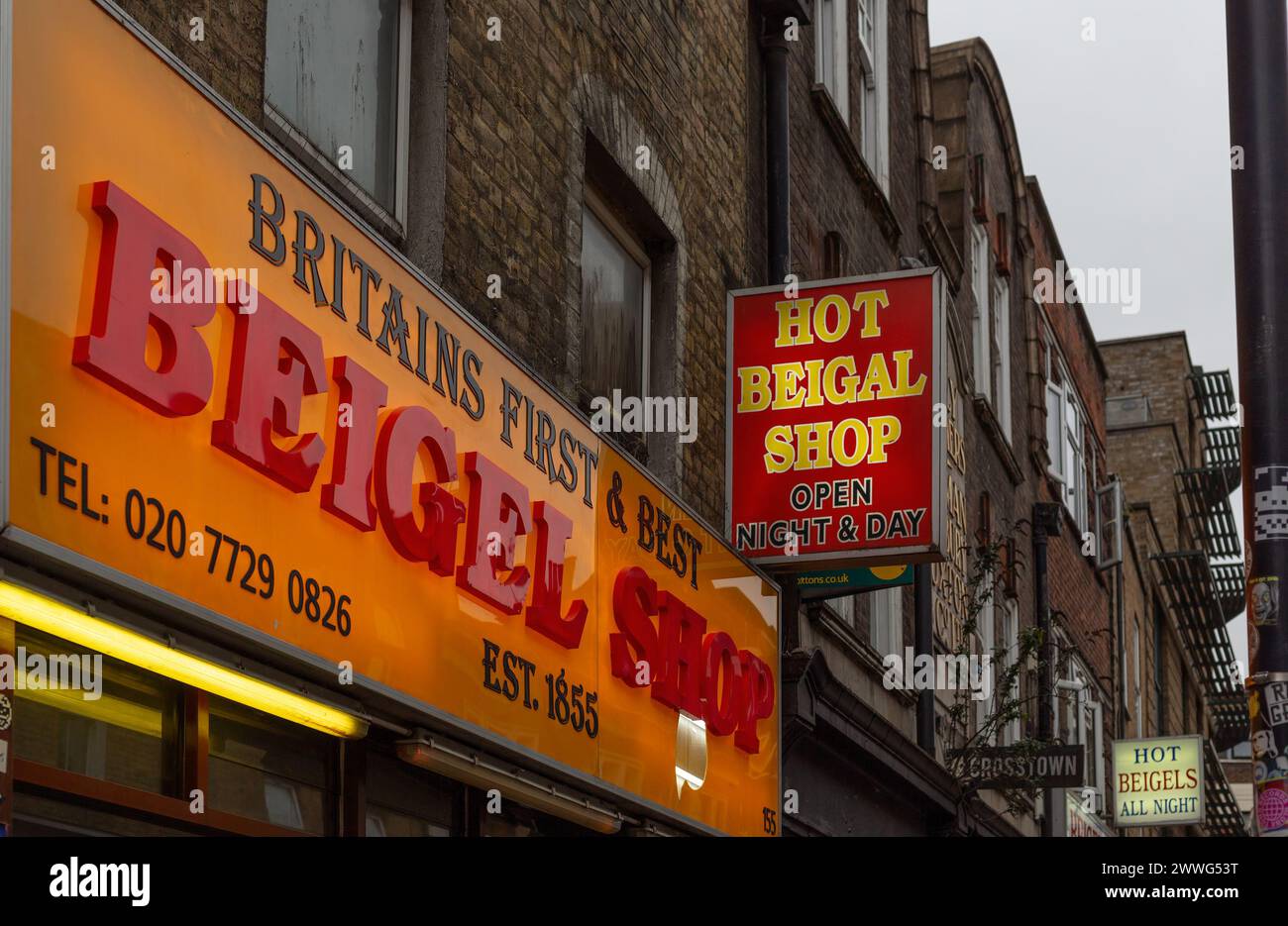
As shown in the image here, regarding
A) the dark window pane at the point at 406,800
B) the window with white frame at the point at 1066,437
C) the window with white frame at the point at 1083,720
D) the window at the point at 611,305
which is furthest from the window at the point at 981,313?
the dark window pane at the point at 406,800

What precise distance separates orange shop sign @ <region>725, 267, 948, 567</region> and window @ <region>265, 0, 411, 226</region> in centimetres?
375

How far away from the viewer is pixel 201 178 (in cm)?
623

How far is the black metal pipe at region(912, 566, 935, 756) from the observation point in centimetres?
1725

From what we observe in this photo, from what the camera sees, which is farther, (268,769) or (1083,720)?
(1083,720)

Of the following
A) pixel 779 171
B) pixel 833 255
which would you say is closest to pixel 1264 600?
pixel 779 171

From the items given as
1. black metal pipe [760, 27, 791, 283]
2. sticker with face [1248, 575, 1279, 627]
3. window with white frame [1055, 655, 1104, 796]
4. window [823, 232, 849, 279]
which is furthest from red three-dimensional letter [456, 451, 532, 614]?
window with white frame [1055, 655, 1104, 796]

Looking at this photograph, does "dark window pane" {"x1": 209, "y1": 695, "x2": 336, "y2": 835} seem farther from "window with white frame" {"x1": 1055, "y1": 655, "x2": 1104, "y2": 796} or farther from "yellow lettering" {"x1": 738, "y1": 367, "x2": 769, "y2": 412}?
"window with white frame" {"x1": 1055, "y1": 655, "x2": 1104, "y2": 796}

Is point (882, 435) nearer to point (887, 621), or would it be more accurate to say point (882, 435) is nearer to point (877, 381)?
point (877, 381)

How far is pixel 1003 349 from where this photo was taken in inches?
987

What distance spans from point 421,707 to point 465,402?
1408 millimetres

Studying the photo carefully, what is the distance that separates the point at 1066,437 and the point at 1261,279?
842 inches

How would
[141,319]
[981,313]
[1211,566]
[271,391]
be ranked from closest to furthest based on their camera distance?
[141,319] → [271,391] → [981,313] → [1211,566]
